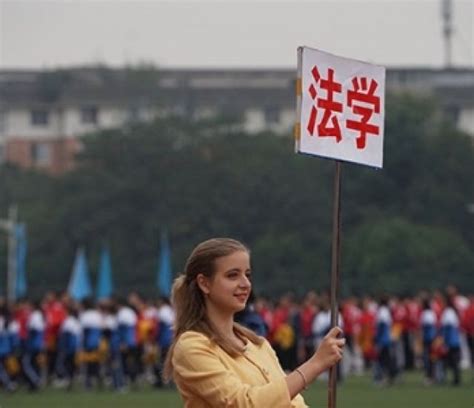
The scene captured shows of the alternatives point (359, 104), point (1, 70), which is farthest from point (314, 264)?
point (359, 104)

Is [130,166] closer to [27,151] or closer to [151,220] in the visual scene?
[151,220]

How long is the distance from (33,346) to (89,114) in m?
94.0

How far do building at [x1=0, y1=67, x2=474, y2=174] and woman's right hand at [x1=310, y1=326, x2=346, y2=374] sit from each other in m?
106

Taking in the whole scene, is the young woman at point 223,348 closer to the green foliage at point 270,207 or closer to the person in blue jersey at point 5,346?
the person in blue jersey at point 5,346

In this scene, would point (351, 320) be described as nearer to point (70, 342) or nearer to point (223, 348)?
point (70, 342)

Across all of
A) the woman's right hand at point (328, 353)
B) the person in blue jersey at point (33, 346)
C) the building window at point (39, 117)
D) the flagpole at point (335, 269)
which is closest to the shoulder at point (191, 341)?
the woman's right hand at point (328, 353)

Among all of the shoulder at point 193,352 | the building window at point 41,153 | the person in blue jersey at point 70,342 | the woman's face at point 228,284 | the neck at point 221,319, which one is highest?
the building window at point 41,153

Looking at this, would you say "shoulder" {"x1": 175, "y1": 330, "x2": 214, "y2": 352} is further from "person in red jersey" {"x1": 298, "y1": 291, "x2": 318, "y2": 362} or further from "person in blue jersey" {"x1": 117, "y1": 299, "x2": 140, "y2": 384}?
"person in red jersey" {"x1": 298, "y1": 291, "x2": 318, "y2": 362}

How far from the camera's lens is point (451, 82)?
402 feet

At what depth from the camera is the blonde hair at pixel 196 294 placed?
7.64 meters

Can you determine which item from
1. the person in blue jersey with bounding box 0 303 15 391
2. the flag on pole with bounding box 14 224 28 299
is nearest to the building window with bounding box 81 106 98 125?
the flag on pole with bounding box 14 224 28 299

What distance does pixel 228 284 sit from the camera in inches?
299

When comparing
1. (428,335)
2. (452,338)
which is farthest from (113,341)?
(452,338)

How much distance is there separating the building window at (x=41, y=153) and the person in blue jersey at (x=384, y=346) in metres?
98.7
